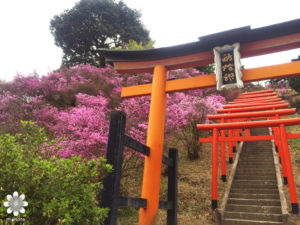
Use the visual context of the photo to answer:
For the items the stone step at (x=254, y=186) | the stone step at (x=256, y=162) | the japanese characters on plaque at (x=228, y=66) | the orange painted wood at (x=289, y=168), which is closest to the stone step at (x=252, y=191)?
the stone step at (x=254, y=186)

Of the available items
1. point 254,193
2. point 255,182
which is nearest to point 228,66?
point 254,193

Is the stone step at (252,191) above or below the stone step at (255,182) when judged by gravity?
below

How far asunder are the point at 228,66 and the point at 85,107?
18.7 feet

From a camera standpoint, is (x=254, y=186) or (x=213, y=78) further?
(x=254, y=186)

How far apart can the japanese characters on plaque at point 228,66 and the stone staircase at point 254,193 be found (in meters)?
4.42

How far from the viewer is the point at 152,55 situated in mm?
5746

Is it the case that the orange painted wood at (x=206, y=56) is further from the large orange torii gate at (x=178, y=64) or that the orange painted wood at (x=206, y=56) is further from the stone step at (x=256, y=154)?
the stone step at (x=256, y=154)

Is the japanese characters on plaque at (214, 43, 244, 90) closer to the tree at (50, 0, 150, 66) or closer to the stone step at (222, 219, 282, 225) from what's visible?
the stone step at (222, 219, 282, 225)

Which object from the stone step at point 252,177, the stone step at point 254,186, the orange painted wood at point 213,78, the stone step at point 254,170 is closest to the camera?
the orange painted wood at point 213,78

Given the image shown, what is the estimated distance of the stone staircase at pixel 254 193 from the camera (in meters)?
6.77

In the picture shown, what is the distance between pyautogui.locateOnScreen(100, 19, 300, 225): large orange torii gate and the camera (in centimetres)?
460

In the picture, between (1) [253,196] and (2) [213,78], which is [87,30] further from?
(1) [253,196]

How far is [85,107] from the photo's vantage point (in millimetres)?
8609

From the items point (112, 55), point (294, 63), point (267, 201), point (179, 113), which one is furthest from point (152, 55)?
point (267, 201)
